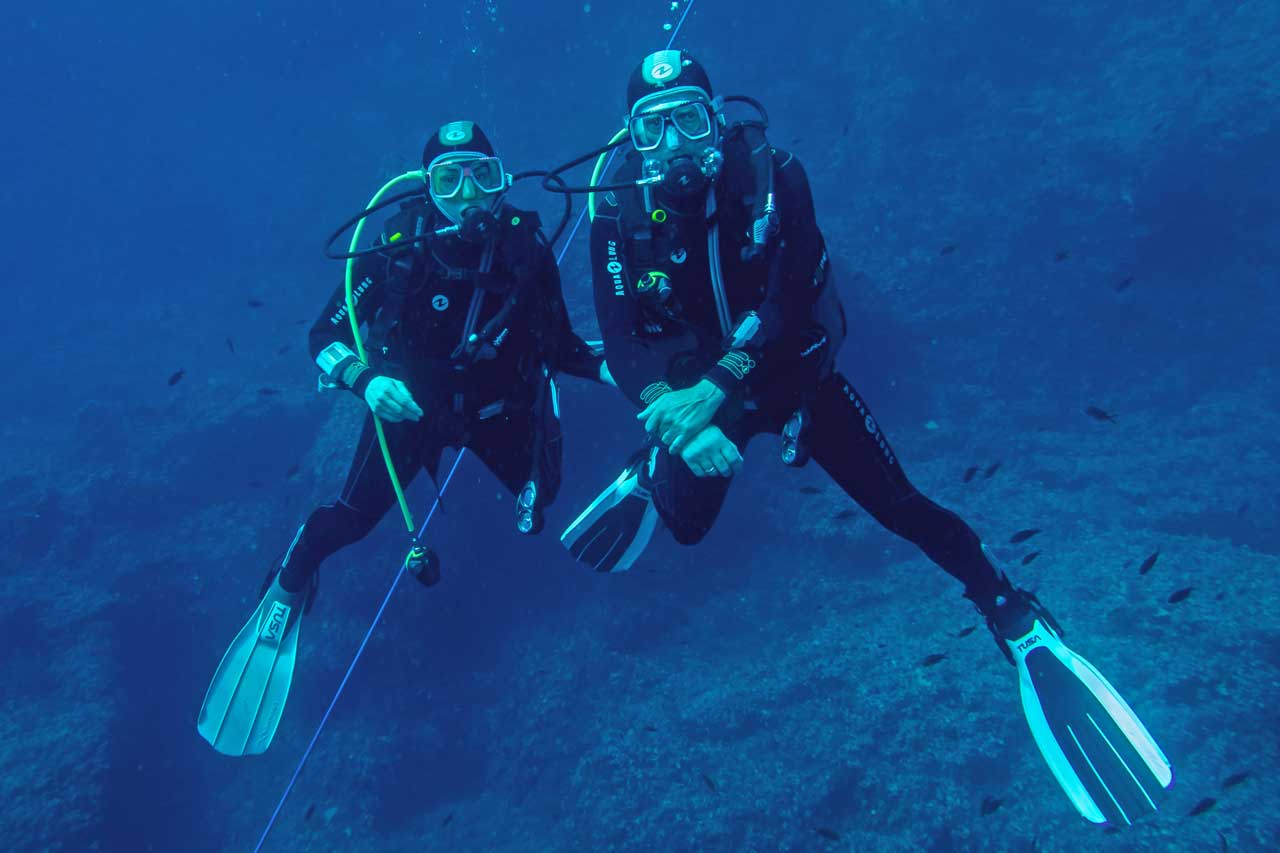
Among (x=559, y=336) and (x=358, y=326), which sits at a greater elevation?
(x=358, y=326)

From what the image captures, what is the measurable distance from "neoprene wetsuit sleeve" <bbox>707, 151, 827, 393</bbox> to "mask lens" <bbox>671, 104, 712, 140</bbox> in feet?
1.28

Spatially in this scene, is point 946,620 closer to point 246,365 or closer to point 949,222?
point 949,222

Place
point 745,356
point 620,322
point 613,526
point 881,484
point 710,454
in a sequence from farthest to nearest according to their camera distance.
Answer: point 613,526, point 881,484, point 620,322, point 745,356, point 710,454

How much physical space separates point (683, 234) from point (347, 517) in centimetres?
280

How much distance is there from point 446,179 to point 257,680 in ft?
11.7

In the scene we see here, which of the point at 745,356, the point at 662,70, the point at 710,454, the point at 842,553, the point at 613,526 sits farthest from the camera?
the point at 842,553

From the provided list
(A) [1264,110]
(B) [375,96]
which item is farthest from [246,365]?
(A) [1264,110]

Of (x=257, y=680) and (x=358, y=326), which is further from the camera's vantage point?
(x=257, y=680)

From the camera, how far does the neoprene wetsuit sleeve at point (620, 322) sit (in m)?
3.52

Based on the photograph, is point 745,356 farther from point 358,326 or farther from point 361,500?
point 361,500

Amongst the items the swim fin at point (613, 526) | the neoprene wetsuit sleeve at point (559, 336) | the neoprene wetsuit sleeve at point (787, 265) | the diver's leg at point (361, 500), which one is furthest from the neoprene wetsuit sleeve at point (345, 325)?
the neoprene wetsuit sleeve at point (787, 265)

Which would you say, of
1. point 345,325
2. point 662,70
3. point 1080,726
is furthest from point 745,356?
point 1080,726

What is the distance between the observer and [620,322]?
3570 mm

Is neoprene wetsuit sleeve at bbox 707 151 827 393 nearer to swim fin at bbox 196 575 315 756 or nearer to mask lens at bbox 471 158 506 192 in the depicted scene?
mask lens at bbox 471 158 506 192
